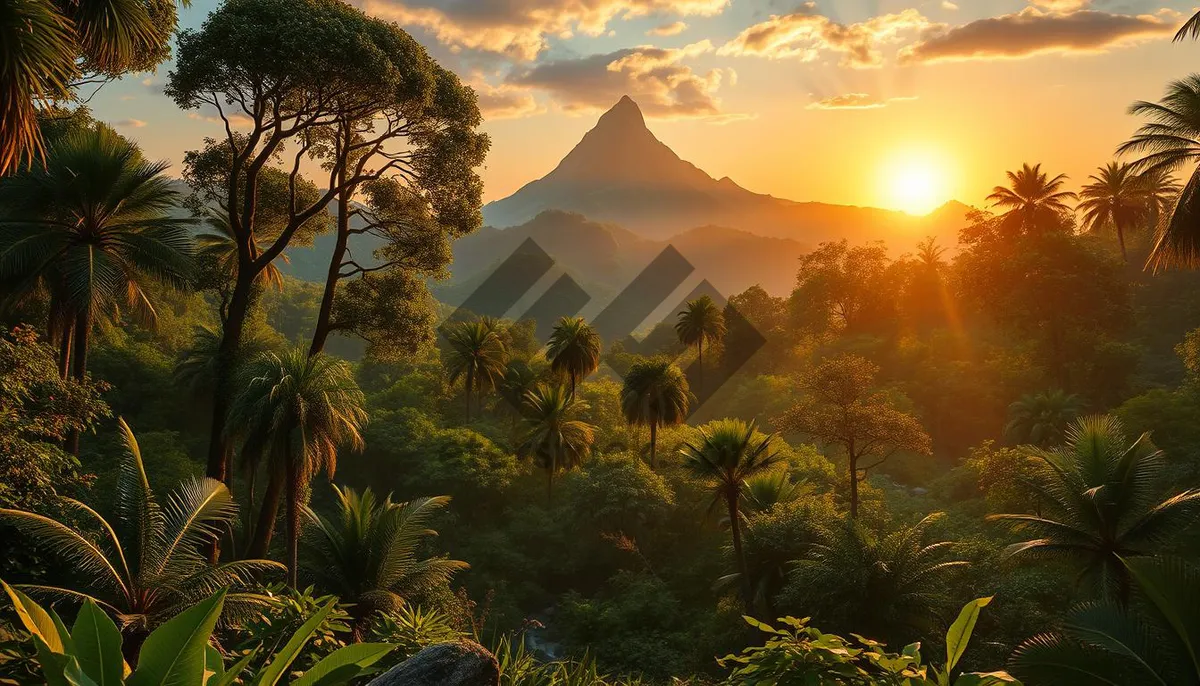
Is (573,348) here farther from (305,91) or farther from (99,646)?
(99,646)

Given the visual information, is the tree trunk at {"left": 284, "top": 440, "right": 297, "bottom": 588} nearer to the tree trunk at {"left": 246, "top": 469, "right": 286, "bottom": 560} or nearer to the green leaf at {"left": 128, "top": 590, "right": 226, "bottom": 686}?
the tree trunk at {"left": 246, "top": 469, "right": 286, "bottom": 560}

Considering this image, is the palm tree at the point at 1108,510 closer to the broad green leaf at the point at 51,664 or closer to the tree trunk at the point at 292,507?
the tree trunk at the point at 292,507

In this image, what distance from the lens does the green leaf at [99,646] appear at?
357 cm

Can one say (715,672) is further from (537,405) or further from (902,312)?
(902,312)

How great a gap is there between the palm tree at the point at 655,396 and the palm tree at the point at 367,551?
68.3 ft

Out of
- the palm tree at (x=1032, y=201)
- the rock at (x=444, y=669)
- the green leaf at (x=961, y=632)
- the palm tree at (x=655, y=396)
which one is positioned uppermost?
the palm tree at (x=1032, y=201)

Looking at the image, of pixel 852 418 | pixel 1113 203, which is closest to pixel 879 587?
pixel 852 418

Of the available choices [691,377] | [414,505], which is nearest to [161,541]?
[414,505]

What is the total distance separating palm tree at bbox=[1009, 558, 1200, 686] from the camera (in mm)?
8141

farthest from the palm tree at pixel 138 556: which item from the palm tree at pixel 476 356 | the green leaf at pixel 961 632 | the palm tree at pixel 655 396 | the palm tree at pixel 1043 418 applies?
the palm tree at pixel 1043 418

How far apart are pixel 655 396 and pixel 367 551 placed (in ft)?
73.0

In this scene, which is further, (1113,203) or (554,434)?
(1113,203)

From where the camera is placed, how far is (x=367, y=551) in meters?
18.4

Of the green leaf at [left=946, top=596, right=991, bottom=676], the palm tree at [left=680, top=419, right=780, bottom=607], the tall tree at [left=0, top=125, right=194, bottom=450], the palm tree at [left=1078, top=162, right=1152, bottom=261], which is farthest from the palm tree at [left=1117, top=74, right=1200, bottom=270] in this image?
the palm tree at [left=1078, top=162, right=1152, bottom=261]
